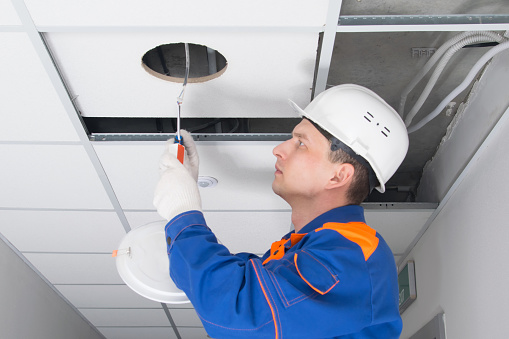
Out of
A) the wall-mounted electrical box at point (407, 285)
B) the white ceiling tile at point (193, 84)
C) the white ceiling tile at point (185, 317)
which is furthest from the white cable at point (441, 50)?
the white ceiling tile at point (185, 317)

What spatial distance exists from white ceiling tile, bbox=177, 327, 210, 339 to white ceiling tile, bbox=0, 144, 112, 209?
2.17 metres

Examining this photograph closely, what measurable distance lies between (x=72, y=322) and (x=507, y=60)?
3.68 meters

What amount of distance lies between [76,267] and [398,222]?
6.98 ft

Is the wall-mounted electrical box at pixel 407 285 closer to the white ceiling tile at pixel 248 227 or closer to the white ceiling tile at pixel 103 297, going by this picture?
the white ceiling tile at pixel 248 227

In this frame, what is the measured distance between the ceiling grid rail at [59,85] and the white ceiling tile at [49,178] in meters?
0.03

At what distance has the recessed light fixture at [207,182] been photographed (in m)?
2.29

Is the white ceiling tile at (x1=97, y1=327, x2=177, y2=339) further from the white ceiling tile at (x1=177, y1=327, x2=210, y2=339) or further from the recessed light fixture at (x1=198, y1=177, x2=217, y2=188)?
the recessed light fixture at (x1=198, y1=177, x2=217, y2=188)

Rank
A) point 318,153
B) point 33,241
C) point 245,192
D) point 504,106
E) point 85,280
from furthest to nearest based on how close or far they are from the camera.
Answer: point 85,280 < point 33,241 < point 245,192 < point 504,106 < point 318,153

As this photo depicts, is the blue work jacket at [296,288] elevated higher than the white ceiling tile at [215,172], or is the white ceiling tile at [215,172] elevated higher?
the white ceiling tile at [215,172]

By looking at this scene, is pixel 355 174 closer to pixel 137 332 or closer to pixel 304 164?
pixel 304 164

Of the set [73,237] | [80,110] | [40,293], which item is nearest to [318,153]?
[80,110]

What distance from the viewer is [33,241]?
2.93 meters

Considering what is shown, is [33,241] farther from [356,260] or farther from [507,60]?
[507,60]

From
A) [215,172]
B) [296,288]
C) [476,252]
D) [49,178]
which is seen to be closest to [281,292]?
[296,288]
